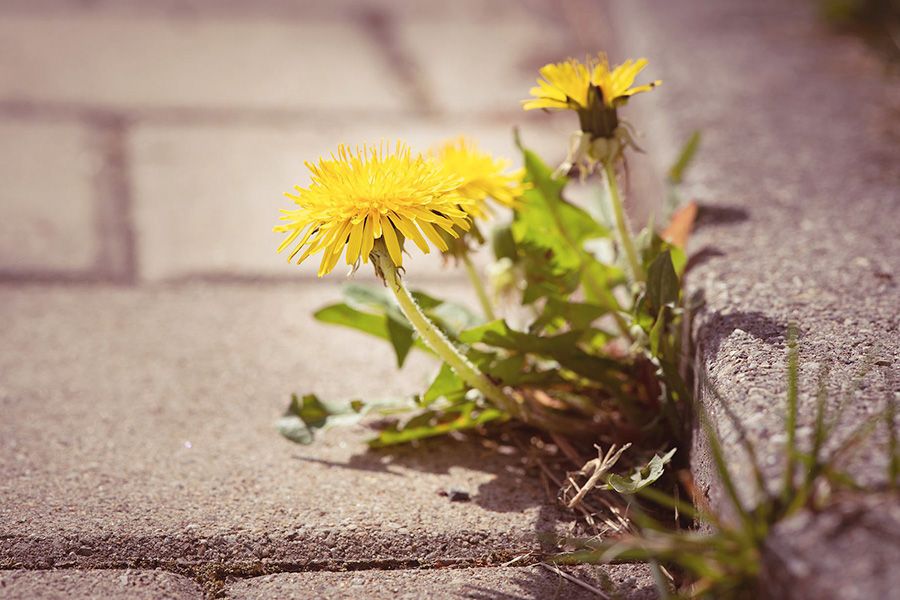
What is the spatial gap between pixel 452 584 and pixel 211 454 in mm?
435

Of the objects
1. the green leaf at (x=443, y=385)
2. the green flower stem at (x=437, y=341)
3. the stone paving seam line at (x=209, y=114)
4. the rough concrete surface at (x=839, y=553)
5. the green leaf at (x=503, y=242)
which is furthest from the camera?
the stone paving seam line at (x=209, y=114)

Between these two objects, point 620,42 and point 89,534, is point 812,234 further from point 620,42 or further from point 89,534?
point 620,42

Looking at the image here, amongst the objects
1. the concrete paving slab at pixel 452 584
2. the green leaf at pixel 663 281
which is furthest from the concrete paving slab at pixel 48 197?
the green leaf at pixel 663 281

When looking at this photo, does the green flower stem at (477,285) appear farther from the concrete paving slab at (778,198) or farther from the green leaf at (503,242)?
the concrete paving slab at (778,198)

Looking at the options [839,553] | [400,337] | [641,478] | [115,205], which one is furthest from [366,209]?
[115,205]

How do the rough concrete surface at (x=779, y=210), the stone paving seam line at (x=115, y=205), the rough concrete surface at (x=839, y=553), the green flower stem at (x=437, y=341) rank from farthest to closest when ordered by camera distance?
1. the stone paving seam line at (x=115, y=205)
2. the green flower stem at (x=437, y=341)
3. the rough concrete surface at (x=779, y=210)
4. the rough concrete surface at (x=839, y=553)

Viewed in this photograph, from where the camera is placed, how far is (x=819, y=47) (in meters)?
2.48

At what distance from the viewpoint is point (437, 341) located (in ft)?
4.29

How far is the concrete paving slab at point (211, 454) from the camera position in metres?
1.23

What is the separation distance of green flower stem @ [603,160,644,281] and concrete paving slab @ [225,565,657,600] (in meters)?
0.42

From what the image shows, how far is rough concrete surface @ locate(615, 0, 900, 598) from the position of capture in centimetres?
111

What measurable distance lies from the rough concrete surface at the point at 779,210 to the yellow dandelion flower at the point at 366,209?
1.24 ft

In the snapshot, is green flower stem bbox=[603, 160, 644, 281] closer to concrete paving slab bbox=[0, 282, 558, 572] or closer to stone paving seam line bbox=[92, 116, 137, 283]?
concrete paving slab bbox=[0, 282, 558, 572]

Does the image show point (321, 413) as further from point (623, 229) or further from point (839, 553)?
point (839, 553)
